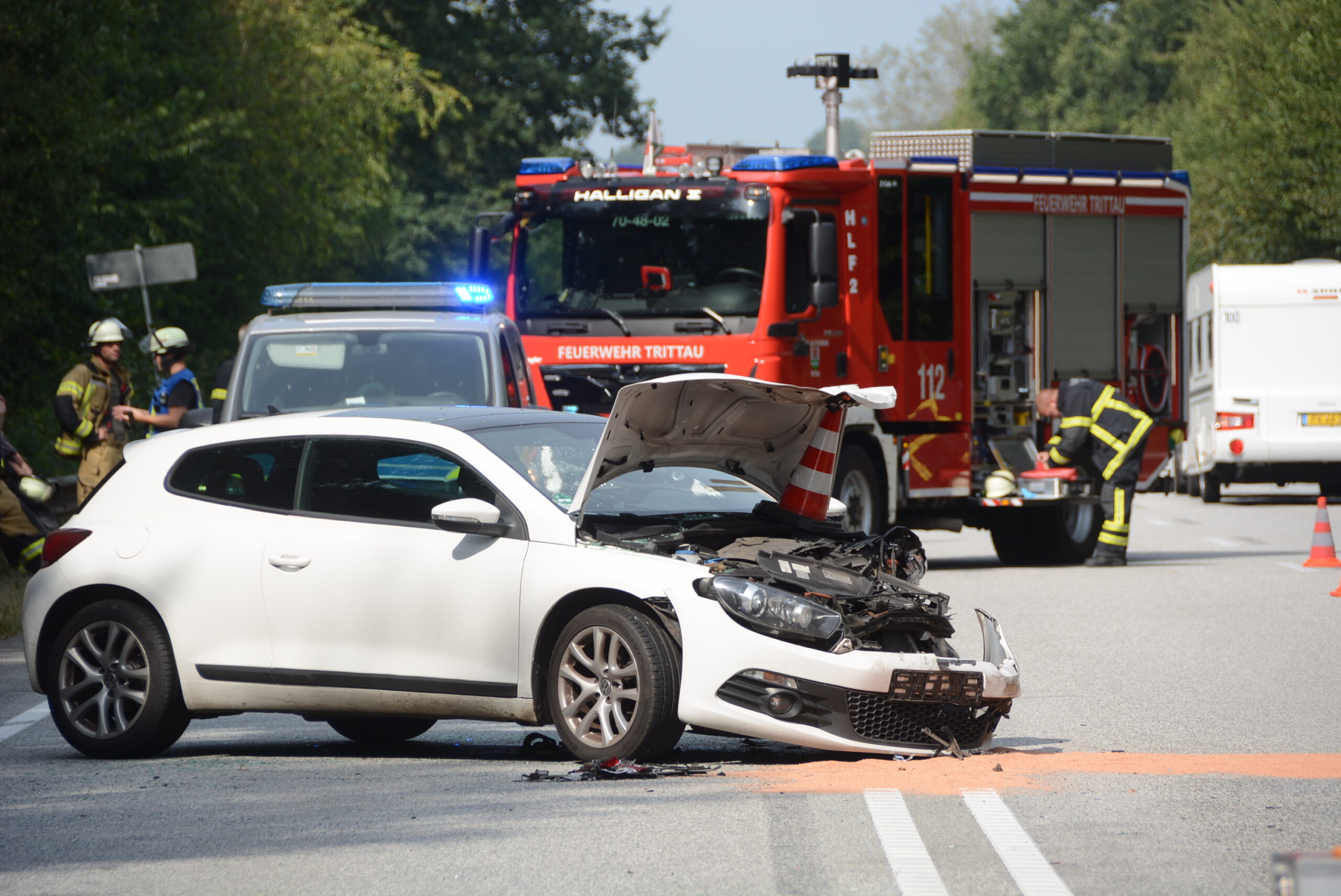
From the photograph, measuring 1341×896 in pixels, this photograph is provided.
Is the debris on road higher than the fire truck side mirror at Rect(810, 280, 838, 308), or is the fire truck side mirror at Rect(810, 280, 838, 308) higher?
the fire truck side mirror at Rect(810, 280, 838, 308)

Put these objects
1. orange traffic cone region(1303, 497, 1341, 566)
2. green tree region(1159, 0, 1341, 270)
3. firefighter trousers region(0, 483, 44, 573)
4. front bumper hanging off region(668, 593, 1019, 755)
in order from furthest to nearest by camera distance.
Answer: green tree region(1159, 0, 1341, 270) < orange traffic cone region(1303, 497, 1341, 566) < firefighter trousers region(0, 483, 44, 573) < front bumper hanging off region(668, 593, 1019, 755)

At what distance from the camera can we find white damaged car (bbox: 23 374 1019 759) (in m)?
7.25

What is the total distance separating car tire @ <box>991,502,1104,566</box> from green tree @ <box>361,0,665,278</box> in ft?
106

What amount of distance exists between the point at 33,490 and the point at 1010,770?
9.17 m

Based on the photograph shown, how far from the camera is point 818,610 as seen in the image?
23.8 ft

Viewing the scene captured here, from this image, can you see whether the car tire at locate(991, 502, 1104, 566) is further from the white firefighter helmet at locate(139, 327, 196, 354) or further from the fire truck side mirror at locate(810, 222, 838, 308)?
the white firefighter helmet at locate(139, 327, 196, 354)

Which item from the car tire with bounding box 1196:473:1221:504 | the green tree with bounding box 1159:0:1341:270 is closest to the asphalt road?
the car tire with bounding box 1196:473:1221:504

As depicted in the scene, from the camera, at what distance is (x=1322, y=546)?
17188 mm

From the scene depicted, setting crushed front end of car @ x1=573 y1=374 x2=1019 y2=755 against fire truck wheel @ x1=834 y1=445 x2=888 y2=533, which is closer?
crushed front end of car @ x1=573 y1=374 x2=1019 y2=755

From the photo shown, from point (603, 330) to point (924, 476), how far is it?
3.39 metres

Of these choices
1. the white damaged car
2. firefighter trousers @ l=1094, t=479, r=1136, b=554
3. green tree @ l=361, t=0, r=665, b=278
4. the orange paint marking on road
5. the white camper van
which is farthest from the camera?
green tree @ l=361, t=0, r=665, b=278

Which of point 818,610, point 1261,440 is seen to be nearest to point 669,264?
point 818,610

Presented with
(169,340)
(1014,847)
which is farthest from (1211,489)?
(1014,847)

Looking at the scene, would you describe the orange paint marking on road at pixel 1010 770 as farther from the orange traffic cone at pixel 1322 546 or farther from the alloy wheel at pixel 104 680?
the orange traffic cone at pixel 1322 546
